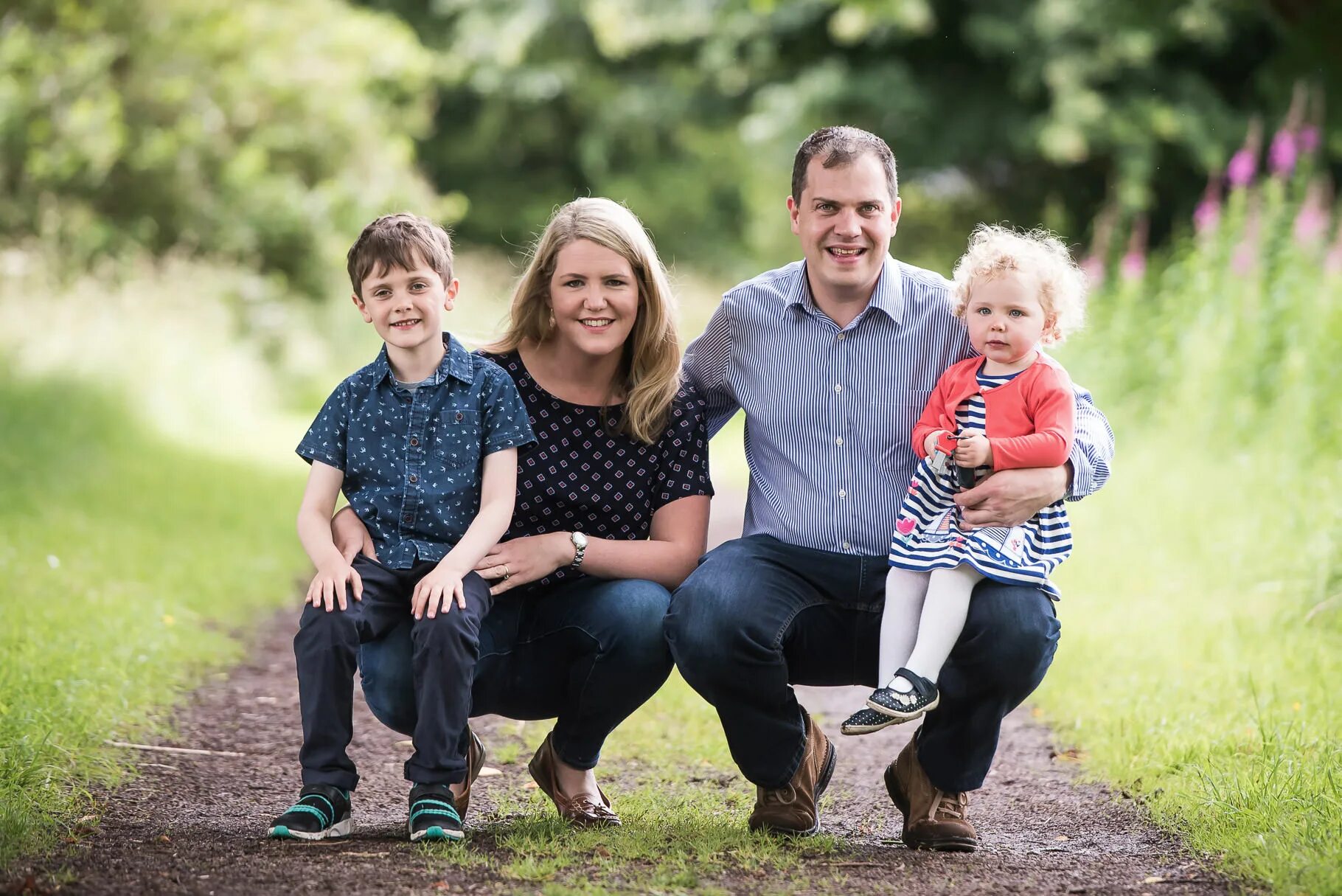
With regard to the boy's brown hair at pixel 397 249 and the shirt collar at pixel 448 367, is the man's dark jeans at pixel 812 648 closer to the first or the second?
the shirt collar at pixel 448 367

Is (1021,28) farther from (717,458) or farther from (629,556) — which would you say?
(629,556)

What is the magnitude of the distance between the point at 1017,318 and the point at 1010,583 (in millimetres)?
610

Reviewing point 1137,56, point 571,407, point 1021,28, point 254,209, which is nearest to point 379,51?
point 254,209

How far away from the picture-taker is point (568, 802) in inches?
148

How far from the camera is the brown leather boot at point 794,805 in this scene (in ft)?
11.8

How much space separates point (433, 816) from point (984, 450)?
1.49 m

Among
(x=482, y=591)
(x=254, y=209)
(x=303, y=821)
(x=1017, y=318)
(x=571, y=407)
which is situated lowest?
(x=303, y=821)

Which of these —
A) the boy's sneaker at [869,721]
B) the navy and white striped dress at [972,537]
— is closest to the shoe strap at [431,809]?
the boy's sneaker at [869,721]

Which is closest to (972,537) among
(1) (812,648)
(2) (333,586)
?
(1) (812,648)

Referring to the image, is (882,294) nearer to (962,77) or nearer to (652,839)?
(652,839)

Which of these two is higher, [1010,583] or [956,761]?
[1010,583]

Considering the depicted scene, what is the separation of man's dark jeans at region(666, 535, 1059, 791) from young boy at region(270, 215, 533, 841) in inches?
21.3

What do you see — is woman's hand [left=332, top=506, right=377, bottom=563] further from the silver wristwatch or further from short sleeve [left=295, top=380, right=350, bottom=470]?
the silver wristwatch

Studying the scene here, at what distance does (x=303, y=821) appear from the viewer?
331cm
